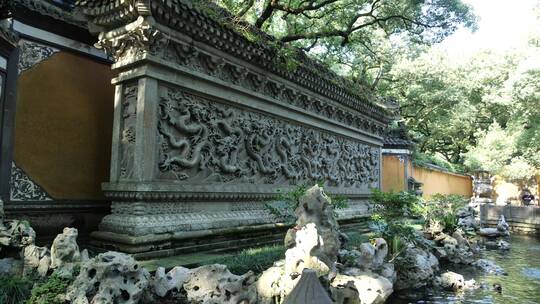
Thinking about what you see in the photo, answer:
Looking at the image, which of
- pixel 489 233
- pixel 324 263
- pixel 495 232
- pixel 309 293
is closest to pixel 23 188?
pixel 324 263

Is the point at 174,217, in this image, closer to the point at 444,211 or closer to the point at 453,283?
the point at 453,283

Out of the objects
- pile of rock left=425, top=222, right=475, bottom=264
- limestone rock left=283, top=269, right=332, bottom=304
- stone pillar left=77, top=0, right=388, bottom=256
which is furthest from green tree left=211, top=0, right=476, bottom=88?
limestone rock left=283, top=269, right=332, bottom=304

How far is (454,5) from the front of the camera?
14383 millimetres

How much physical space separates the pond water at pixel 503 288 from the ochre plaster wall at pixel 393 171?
24.3 feet

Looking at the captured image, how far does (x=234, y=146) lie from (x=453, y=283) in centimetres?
527

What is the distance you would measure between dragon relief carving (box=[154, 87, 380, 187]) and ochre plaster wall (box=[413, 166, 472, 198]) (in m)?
11.6

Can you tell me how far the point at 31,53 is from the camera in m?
7.30

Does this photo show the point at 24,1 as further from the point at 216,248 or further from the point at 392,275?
the point at 392,275

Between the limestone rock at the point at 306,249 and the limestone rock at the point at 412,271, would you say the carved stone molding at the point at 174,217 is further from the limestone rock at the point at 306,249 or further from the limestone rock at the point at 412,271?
the limestone rock at the point at 412,271

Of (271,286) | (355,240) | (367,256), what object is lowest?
(355,240)

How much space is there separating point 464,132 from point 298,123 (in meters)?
24.7

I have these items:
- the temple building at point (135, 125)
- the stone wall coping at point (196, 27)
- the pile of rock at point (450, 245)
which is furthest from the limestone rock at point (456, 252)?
the stone wall coping at point (196, 27)

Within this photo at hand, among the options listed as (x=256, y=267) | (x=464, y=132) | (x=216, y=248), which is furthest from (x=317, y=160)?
(x=464, y=132)

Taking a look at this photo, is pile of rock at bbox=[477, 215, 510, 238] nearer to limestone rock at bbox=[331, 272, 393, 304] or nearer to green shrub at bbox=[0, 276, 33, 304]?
limestone rock at bbox=[331, 272, 393, 304]
